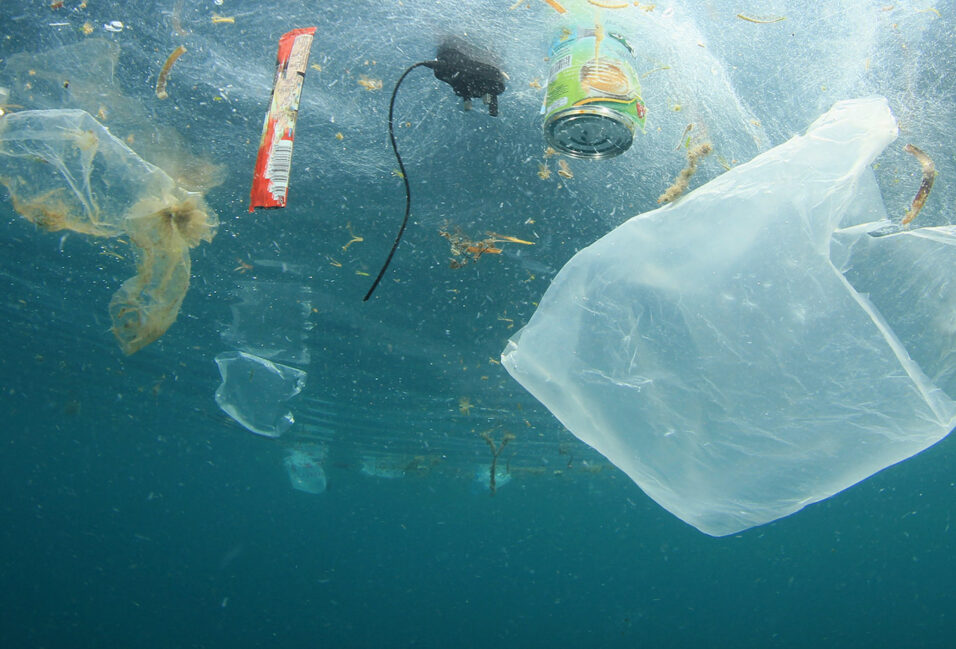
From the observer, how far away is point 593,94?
243 centimetres

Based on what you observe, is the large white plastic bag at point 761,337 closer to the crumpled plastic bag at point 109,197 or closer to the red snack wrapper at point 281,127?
the red snack wrapper at point 281,127

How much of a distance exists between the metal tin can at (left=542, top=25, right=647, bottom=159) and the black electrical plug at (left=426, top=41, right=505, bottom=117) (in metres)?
0.62

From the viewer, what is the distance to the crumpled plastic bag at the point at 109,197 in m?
3.88

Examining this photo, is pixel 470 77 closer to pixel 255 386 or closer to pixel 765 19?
pixel 765 19

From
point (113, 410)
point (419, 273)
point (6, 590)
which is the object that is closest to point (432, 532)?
point (6, 590)

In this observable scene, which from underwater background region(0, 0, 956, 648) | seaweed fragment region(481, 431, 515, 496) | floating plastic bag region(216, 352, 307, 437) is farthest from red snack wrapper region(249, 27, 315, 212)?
floating plastic bag region(216, 352, 307, 437)

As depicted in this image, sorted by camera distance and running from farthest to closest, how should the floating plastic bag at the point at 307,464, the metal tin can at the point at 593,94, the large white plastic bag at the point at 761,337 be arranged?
the floating plastic bag at the point at 307,464 → the large white plastic bag at the point at 761,337 → the metal tin can at the point at 593,94

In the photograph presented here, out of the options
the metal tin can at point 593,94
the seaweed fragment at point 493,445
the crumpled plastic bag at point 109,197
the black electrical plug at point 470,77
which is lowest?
the seaweed fragment at point 493,445

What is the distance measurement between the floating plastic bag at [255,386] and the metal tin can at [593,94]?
1018 centimetres

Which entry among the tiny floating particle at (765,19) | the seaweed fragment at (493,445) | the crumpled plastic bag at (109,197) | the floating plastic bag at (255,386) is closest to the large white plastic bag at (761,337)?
the tiny floating particle at (765,19)

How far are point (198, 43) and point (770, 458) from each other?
4668 millimetres

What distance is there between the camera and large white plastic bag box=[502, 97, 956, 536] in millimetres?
2648

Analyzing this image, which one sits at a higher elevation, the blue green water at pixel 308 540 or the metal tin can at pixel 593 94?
the metal tin can at pixel 593 94

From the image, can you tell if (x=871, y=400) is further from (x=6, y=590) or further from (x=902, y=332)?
(x=6, y=590)
